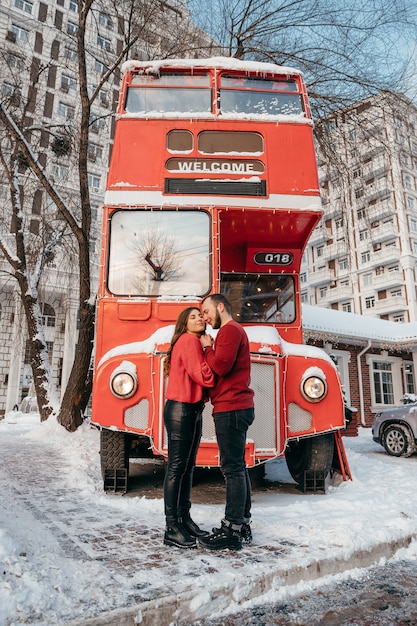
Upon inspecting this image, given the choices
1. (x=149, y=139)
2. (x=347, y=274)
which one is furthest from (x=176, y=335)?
(x=347, y=274)

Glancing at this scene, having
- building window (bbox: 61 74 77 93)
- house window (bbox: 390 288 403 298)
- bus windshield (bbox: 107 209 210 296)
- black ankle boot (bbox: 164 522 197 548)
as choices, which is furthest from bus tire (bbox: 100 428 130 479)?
house window (bbox: 390 288 403 298)

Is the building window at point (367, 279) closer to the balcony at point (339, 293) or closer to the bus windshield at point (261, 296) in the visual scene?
the balcony at point (339, 293)

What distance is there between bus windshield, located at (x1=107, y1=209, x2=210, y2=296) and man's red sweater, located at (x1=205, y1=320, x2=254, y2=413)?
1.91m

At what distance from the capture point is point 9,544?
3037 millimetres

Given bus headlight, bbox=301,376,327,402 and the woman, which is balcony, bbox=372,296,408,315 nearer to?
bus headlight, bbox=301,376,327,402

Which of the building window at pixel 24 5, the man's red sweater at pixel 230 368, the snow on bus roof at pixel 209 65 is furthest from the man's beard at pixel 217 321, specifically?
the building window at pixel 24 5

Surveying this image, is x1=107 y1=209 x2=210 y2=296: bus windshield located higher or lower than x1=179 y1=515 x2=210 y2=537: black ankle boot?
higher

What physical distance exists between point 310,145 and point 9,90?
1077 centimetres

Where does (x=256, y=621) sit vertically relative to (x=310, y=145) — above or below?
below

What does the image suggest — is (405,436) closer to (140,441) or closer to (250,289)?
(250,289)

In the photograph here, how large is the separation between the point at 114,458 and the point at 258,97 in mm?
4956

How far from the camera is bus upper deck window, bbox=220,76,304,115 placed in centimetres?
600

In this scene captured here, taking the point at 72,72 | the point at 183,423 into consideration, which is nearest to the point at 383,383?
the point at 72,72

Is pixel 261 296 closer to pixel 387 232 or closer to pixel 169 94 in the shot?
pixel 169 94
